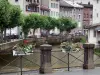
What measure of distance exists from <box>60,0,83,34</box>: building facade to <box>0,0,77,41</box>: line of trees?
1885 cm

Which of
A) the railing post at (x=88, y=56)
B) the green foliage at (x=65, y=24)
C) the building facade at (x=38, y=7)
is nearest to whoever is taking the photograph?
the railing post at (x=88, y=56)

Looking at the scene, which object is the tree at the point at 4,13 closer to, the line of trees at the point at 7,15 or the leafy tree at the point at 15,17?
the line of trees at the point at 7,15

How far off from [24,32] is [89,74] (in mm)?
Answer: 61338

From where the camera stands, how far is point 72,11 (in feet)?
414

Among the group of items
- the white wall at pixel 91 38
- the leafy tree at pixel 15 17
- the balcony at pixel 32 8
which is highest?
the balcony at pixel 32 8

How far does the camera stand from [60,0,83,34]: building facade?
12111 cm

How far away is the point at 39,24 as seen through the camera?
8356 cm

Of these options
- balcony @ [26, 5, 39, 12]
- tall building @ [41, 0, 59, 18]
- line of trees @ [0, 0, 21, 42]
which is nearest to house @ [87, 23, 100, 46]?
line of trees @ [0, 0, 21, 42]

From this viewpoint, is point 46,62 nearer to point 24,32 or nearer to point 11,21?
point 11,21

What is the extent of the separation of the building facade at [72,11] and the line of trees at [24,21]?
18.9 metres

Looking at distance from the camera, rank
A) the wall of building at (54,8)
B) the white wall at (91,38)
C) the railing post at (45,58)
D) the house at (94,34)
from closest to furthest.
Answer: the railing post at (45,58) < the house at (94,34) < the white wall at (91,38) < the wall of building at (54,8)

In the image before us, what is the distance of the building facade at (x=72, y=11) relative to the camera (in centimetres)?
12111

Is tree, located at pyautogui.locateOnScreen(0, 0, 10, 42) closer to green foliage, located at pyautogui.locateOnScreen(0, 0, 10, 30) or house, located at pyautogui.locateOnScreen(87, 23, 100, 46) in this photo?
green foliage, located at pyautogui.locateOnScreen(0, 0, 10, 30)

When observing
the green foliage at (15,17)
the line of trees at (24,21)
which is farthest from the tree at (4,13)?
the green foliage at (15,17)
